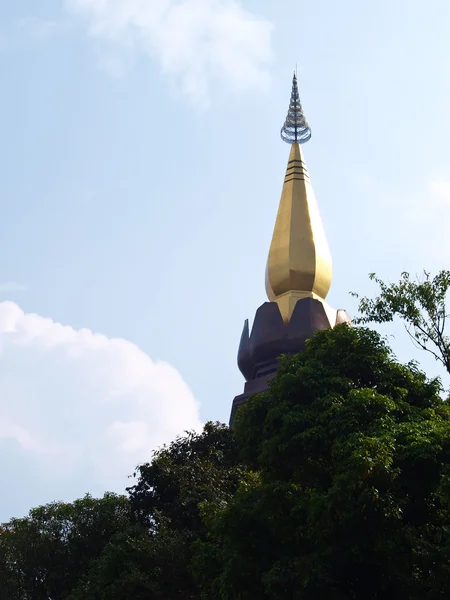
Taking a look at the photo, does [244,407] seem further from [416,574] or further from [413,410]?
[416,574]

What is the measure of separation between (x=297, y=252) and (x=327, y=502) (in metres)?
23.2

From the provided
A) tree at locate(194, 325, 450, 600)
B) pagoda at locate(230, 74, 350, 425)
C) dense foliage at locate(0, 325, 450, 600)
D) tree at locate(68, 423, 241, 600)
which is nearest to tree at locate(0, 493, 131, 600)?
tree at locate(68, 423, 241, 600)

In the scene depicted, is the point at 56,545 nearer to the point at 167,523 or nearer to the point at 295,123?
the point at 167,523

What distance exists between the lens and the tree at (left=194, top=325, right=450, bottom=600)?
1090 centimetres

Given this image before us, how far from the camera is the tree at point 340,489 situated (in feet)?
35.8

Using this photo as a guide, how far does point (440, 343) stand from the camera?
13.5 meters

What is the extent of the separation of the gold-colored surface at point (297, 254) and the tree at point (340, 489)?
18511 mm

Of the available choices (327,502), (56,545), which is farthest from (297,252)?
(327,502)

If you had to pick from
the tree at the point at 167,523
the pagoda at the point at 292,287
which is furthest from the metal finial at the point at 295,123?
the tree at the point at 167,523

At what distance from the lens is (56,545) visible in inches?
853

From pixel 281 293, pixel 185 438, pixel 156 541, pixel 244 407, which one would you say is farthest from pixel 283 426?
pixel 281 293

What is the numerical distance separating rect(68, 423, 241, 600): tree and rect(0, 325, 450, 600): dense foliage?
4 cm

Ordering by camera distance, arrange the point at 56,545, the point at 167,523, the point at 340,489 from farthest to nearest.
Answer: the point at 56,545
the point at 167,523
the point at 340,489

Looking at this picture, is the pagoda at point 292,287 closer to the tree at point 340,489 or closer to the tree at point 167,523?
the tree at point 167,523
